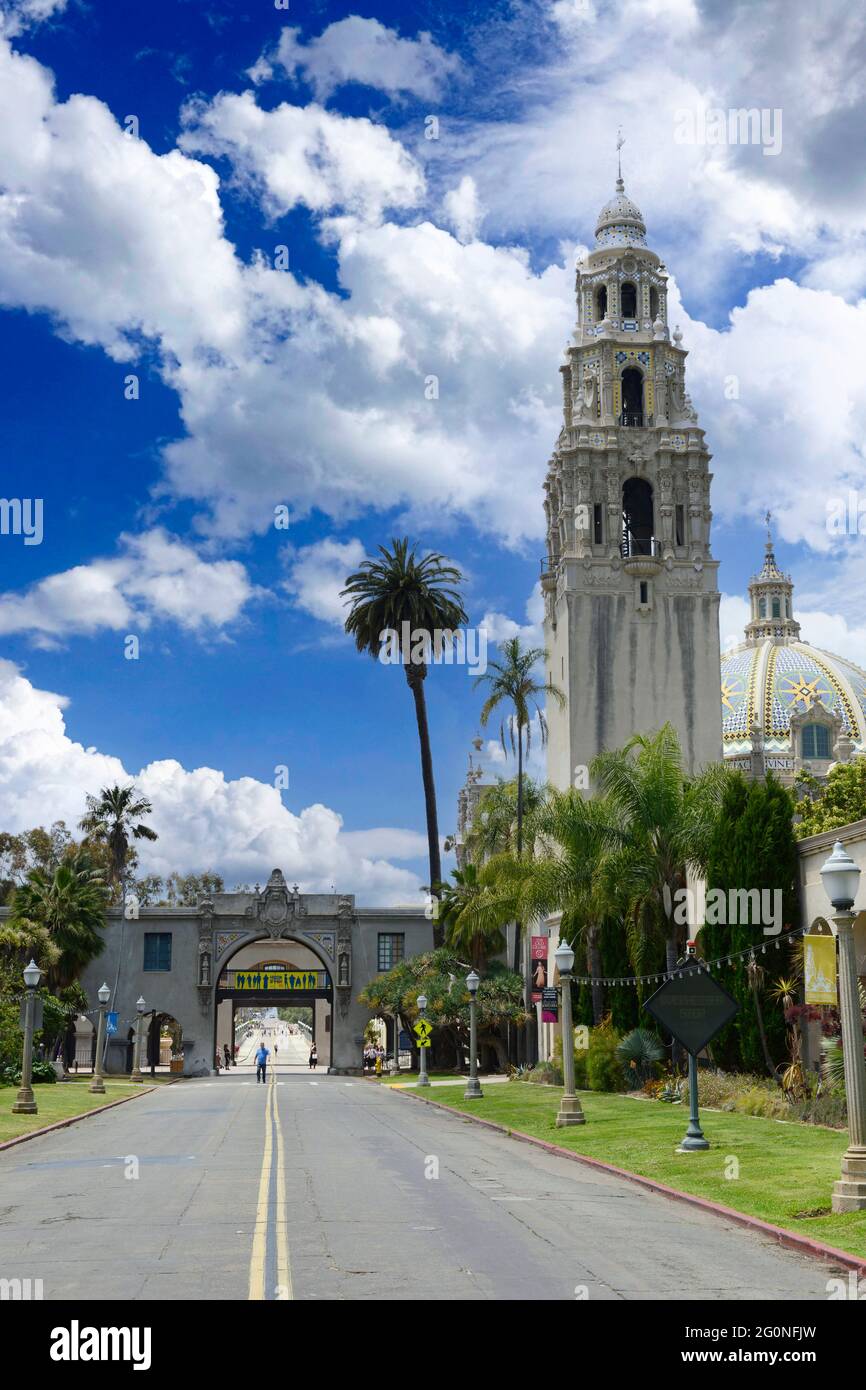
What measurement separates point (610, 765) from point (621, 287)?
145 ft

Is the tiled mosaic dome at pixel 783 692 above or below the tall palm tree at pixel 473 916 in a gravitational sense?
above

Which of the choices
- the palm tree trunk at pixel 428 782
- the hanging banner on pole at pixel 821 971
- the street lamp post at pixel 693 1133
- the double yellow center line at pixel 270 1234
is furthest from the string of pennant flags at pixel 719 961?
the palm tree trunk at pixel 428 782

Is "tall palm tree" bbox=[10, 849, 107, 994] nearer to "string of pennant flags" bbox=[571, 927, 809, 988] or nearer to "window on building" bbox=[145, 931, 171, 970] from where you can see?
"window on building" bbox=[145, 931, 171, 970]

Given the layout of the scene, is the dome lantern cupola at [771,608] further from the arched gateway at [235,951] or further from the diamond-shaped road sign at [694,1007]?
the diamond-shaped road sign at [694,1007]

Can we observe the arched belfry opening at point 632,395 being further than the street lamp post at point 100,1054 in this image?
Yes

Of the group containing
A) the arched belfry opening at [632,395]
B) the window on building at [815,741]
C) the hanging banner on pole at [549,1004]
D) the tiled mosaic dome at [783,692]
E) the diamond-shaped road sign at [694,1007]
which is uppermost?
the arched belfry opening at [632,395]

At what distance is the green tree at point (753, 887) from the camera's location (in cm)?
3325

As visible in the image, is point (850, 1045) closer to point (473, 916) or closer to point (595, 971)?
point (595, 971)

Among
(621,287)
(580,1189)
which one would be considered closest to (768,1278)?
(580,1189)

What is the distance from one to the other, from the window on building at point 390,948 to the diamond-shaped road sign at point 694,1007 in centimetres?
5227

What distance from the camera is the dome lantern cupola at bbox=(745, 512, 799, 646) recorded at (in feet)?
381

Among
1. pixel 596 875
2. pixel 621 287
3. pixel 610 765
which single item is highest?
pixel 621 287

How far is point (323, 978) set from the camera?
8100cm

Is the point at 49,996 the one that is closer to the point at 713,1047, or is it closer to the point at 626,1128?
the point at 713,1047
